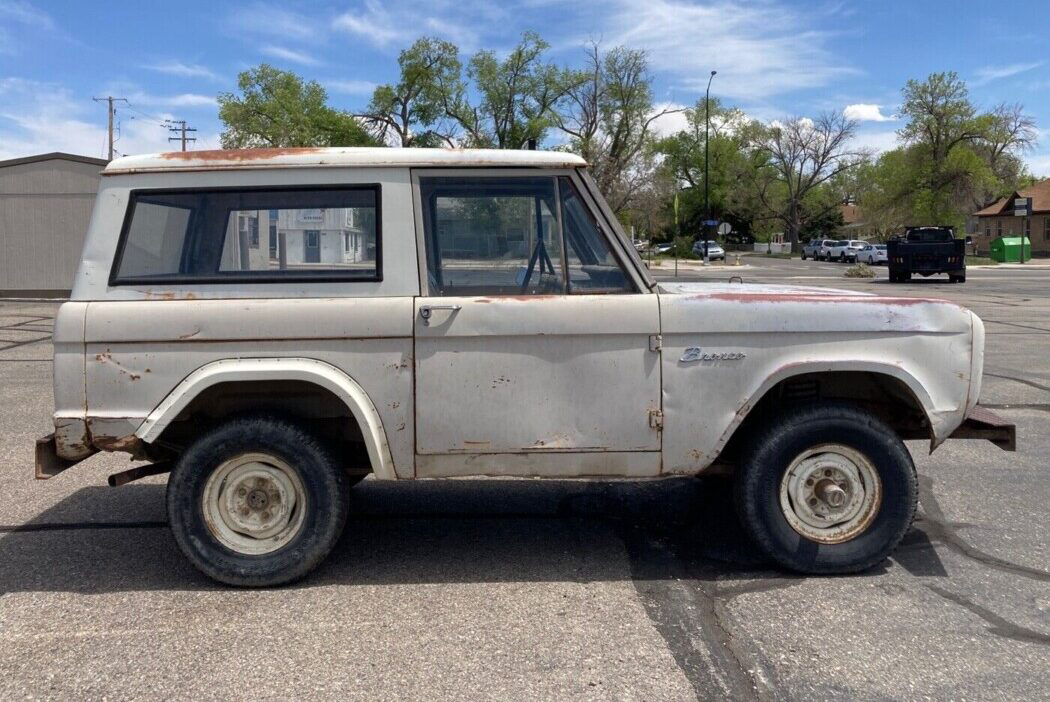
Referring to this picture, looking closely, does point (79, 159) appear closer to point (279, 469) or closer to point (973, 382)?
point (279, 469)

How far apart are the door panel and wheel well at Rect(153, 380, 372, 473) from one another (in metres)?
0.47

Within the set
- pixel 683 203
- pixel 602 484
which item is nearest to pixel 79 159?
pixel 602 484

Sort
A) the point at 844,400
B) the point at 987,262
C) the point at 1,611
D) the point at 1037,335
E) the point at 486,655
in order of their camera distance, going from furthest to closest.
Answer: the point at 987,262, the point at 1037,335, the point at 844,400, the point at 1,611, the point at 486,655

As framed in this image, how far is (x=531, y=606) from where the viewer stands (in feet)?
13.0

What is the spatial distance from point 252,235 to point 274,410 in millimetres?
832

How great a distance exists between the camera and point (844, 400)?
4371mm

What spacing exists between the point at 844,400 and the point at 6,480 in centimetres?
538

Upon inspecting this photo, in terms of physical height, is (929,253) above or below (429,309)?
above

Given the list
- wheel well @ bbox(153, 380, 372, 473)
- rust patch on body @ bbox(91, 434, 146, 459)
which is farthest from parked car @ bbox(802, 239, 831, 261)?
rust patch on body @ bbox(91, 434, 146, 459)

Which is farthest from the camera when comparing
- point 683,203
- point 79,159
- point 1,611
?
point 683,203

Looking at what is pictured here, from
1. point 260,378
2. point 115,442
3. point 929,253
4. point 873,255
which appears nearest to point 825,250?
point 873,255

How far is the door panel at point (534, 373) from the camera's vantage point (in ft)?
13.1

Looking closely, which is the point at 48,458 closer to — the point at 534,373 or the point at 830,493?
the point at 534,373

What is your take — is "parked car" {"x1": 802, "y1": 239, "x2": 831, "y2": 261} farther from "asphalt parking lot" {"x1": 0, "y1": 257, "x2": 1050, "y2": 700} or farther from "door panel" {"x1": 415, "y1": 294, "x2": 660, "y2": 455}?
"door panel" {"x1": 415, "y1": 294, "x2": 660, "y2": 455}
